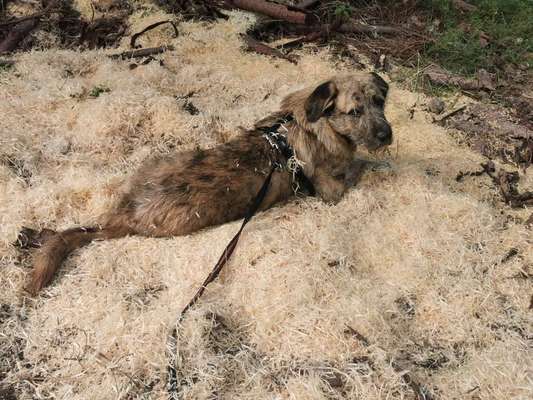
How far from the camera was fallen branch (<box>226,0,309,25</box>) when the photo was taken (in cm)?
824

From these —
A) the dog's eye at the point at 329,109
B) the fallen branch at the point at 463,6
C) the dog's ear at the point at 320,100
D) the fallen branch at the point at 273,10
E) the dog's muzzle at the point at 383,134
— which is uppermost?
the dog's ear at the point at 320,100

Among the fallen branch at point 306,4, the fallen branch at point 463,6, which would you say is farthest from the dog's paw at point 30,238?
the fallen branch at point 463,6

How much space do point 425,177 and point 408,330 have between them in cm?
213

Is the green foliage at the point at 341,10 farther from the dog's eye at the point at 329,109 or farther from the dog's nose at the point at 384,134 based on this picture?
the dog's nose at the point at 384,134

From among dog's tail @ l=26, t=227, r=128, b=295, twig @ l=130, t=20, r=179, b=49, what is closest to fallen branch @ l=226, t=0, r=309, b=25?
twig @ l=130, t=20, r=179, b=49

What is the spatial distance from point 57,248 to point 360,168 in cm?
335

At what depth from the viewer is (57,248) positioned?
3.98 m

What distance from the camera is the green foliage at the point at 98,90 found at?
6.35 metres

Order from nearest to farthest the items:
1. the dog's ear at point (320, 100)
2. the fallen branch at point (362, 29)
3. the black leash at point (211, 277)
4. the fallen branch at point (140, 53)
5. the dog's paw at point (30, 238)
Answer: the black leash at point (211, 277), the dog's paw at point (30, 238), the dog's ear at point (320, 100), the fallen branch at point (140, 53), the fallen branch at point (362, 29)

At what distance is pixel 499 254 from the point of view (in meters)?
4.37

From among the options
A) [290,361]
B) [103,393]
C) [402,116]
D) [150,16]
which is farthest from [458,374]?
[150,16]

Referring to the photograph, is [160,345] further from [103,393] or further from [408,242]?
[408,242]

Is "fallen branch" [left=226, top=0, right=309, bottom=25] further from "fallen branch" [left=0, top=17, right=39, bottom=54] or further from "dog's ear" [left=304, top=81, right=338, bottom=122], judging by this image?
"dog's ear" [left=304, top=81, right=338, bottom=122]

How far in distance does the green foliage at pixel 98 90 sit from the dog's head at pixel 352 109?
3086 millimetres
